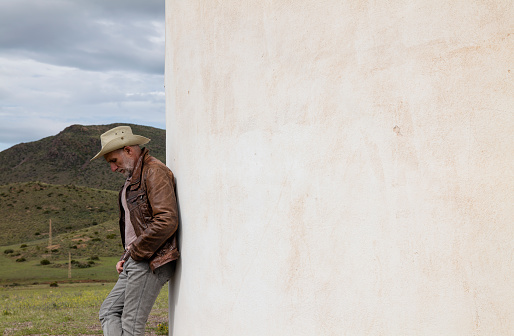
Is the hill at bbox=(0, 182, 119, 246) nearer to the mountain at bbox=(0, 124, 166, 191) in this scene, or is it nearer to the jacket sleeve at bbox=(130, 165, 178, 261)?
the mountain at bbox=(0, 124, 166, 191)

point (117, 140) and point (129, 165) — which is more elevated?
point (117, 140)

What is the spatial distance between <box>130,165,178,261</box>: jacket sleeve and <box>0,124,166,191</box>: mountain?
2852 inches

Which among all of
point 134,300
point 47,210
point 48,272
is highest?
point 47,210

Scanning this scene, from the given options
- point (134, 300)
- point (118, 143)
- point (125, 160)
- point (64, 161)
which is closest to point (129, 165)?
point (125, 160)

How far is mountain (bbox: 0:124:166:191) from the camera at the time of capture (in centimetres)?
7986

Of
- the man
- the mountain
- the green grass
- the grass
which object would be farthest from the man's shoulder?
the mountain

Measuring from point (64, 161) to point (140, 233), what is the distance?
8740 centimetres

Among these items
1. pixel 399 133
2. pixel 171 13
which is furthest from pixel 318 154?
pixel 171 13

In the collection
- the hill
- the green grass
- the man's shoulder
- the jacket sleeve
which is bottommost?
the green grass

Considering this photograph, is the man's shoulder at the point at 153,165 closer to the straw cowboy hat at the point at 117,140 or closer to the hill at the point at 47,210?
the straw cowboy hat at the point at 117,140

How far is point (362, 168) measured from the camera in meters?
2.54

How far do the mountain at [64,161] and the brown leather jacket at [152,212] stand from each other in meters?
72.3

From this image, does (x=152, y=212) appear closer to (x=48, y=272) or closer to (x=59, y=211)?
(x=48, y=272)

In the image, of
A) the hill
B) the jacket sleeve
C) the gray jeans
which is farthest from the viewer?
the hill
